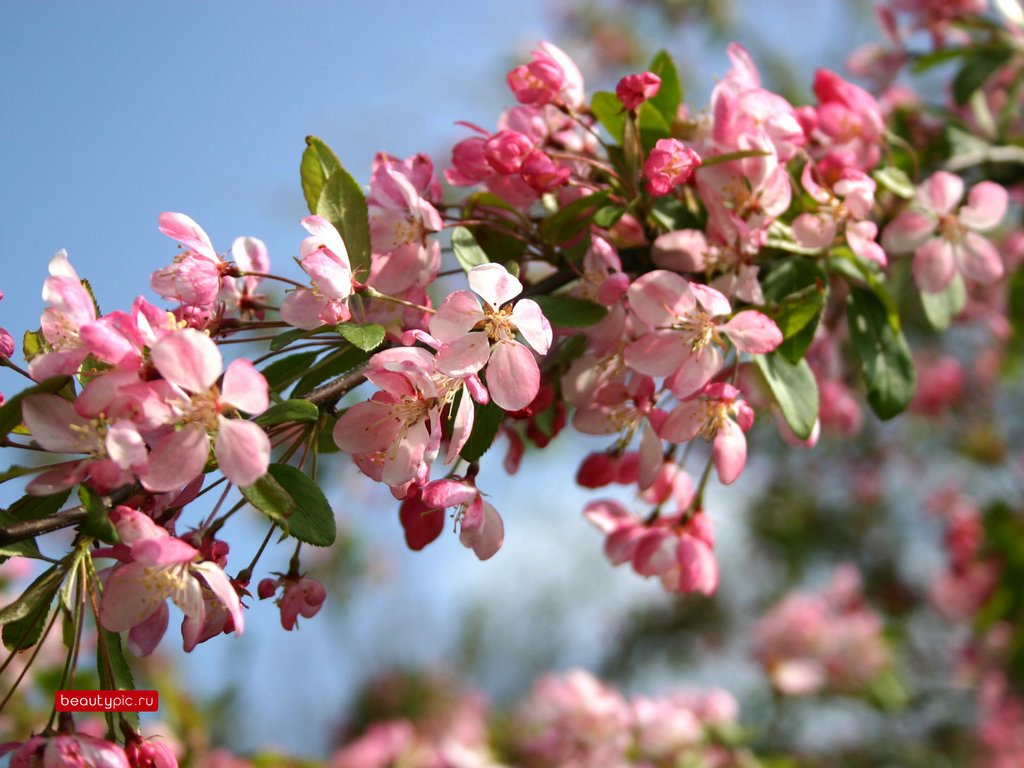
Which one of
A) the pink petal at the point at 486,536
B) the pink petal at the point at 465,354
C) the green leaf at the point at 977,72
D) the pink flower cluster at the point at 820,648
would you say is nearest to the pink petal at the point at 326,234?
the pink petal at the point at 465,354

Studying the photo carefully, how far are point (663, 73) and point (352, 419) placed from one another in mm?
464

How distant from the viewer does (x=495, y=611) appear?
14.5 ft

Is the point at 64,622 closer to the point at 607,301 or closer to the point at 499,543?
the point at 499,543

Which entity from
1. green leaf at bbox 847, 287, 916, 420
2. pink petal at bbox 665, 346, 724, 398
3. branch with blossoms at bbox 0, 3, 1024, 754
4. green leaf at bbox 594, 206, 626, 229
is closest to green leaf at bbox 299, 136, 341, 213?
branch with blossoms at bbox 0, 3, 1024, 754

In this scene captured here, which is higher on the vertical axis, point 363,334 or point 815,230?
point 815,230

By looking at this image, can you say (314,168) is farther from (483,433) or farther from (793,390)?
(793,390)

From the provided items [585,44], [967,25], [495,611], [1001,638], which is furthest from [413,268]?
[495,611]

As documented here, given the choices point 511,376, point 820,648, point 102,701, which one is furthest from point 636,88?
point 820,648

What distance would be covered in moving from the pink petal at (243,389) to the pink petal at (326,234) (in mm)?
137

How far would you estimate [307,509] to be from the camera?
0.63 metres

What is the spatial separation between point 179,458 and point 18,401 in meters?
0.11

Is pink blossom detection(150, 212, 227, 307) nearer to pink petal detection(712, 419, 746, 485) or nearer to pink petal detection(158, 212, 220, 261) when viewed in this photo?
pink petal detection(158, 212, 220, 261)

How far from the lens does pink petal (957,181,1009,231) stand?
0.99 meters

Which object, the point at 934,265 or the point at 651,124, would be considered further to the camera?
the point at 934,265
